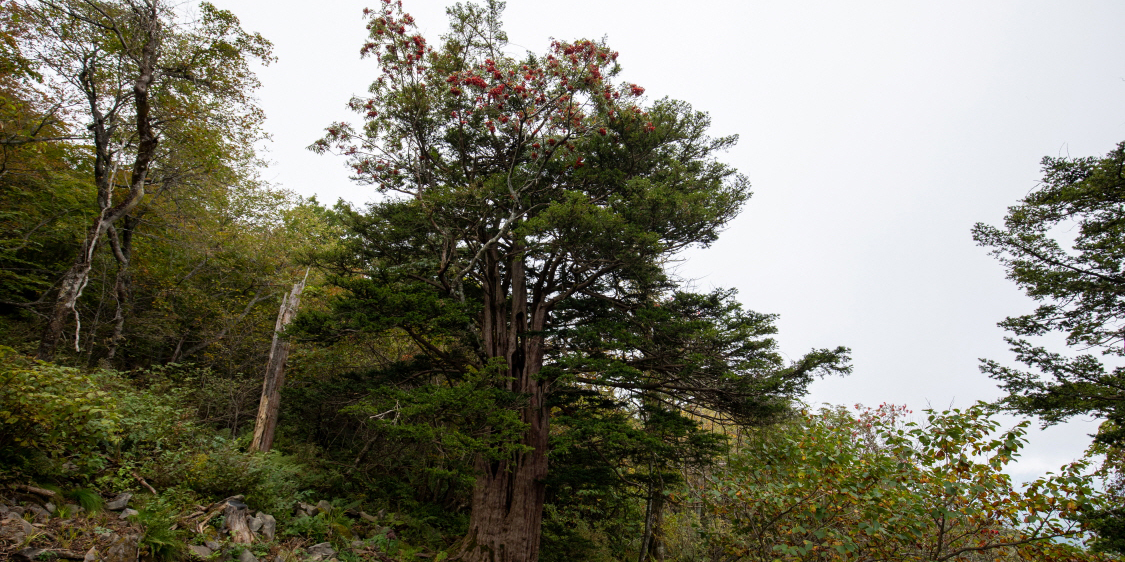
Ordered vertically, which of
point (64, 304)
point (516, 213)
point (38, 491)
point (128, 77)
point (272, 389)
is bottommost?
point (38, 491)

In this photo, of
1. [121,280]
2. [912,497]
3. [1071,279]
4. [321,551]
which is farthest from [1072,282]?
[121,280]

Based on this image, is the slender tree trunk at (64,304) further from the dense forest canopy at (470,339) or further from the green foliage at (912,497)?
the green foliage at (912,497)

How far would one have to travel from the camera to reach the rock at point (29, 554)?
148 inches

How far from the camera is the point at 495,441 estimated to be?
22.3ft

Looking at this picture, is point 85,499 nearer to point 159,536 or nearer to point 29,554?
point 159,536

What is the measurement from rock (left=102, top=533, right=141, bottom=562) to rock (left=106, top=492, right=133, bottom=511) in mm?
666

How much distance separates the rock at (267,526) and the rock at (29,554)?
239 centimetres

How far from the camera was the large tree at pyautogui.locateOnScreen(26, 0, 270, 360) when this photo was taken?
7.87 metres

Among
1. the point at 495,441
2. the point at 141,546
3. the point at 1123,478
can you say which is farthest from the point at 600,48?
the point at 1123,478

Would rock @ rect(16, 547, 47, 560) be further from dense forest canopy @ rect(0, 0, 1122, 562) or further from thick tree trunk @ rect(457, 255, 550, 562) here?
thick tree trunk @ rect(457, 255, 550, 562)

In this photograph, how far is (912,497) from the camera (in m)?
4.84

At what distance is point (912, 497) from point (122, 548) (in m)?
7.41

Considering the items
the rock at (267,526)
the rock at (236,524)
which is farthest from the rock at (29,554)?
the rock at (267,526)

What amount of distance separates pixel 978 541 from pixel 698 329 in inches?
164
